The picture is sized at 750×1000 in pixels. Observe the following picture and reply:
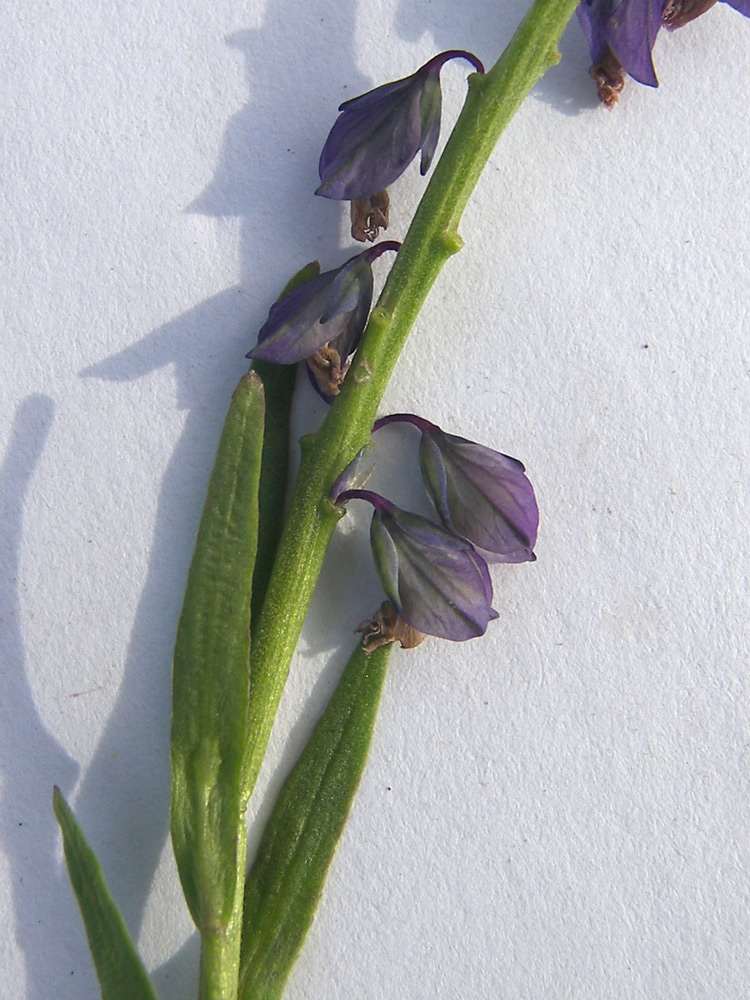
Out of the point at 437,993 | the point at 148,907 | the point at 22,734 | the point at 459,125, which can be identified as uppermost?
the point at 459,125

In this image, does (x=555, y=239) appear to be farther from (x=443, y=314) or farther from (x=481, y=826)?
(x=481, y=826)

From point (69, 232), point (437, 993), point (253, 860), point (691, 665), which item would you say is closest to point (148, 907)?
point (253, 860)

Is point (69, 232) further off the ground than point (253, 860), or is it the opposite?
point (69, 232)

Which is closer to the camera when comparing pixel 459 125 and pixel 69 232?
pixel 459 125

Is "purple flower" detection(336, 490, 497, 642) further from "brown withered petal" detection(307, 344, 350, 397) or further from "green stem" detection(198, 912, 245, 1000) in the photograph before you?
"green stem" detection(198, 912, 245, 1000)

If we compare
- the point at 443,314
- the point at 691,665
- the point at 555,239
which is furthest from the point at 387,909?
the point at 555,239

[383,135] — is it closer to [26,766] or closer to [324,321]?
[324,321]

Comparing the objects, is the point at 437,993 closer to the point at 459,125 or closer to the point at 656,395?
the point at 656,395

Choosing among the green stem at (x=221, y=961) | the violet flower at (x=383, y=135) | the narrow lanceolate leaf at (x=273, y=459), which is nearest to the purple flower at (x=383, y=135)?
the violet flower at (x=383, y=135)
